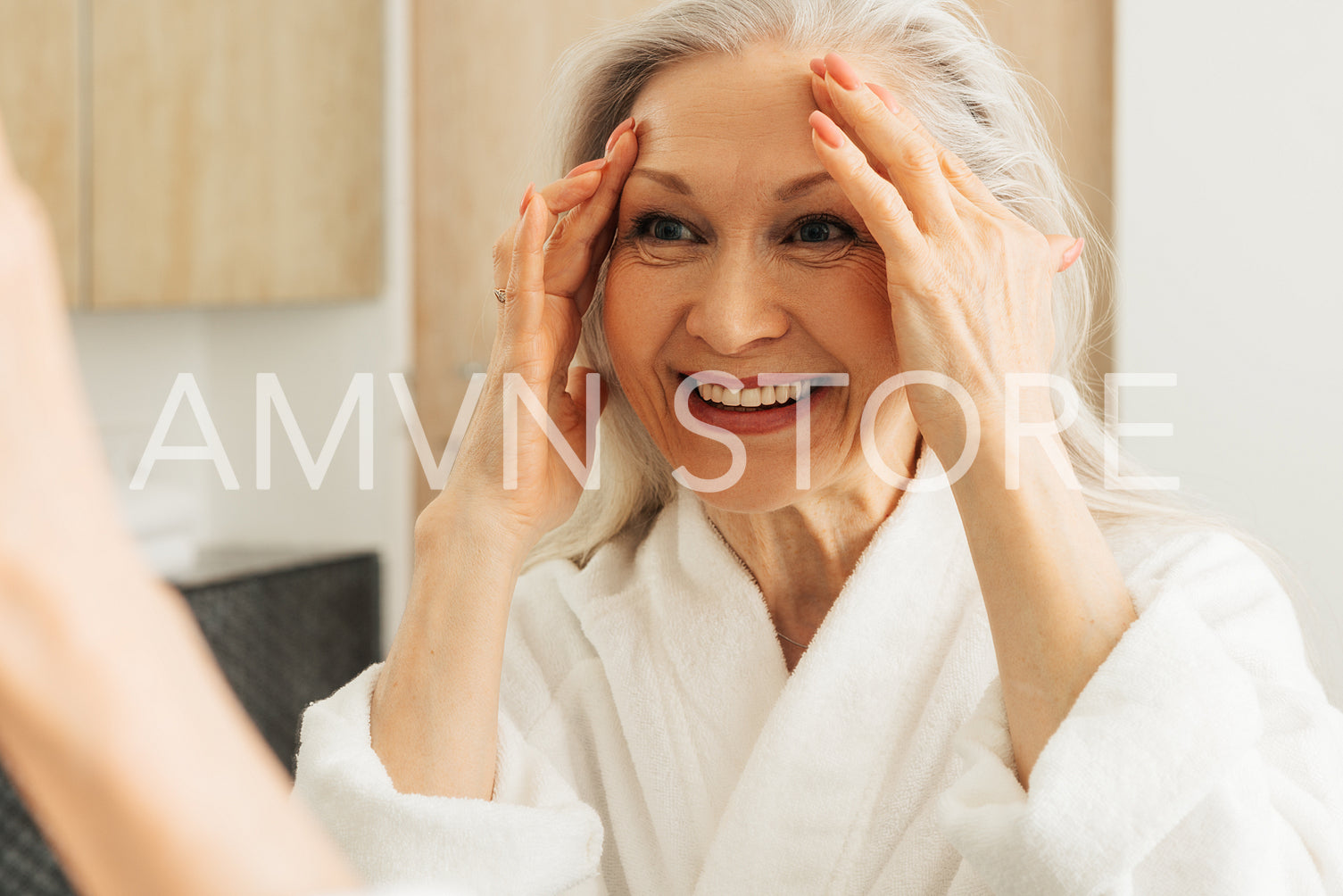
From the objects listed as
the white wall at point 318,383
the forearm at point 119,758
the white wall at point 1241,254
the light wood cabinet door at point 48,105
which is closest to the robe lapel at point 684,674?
the forearm at point 119,758

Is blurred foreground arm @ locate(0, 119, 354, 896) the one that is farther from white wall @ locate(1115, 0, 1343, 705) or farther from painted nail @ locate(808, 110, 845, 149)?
white wall @ locate(1115, 0, 1343, 705)

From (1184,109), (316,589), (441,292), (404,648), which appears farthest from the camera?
(441,292)

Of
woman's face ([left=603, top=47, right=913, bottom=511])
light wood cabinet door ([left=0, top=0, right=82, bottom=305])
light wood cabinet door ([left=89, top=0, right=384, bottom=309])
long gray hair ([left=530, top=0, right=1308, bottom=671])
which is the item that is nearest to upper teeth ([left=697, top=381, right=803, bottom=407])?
woman's face ([left=603, top=47, right=913, bottom=511])

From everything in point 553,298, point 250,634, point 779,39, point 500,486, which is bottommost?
point 250,634

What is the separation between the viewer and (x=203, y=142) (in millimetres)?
2344

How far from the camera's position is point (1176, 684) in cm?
70

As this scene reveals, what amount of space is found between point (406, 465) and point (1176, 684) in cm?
229

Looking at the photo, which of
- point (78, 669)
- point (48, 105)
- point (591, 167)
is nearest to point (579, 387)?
point (591, 167)

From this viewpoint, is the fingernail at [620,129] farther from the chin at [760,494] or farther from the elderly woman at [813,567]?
the chin at [760,494]

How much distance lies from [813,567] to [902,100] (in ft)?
1.38

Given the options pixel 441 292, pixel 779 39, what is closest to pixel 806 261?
pixel 779 39

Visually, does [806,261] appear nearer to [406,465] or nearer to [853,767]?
[853,767]

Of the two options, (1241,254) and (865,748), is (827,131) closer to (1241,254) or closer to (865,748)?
(865,748)

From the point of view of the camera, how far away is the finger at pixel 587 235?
100 centimetres
